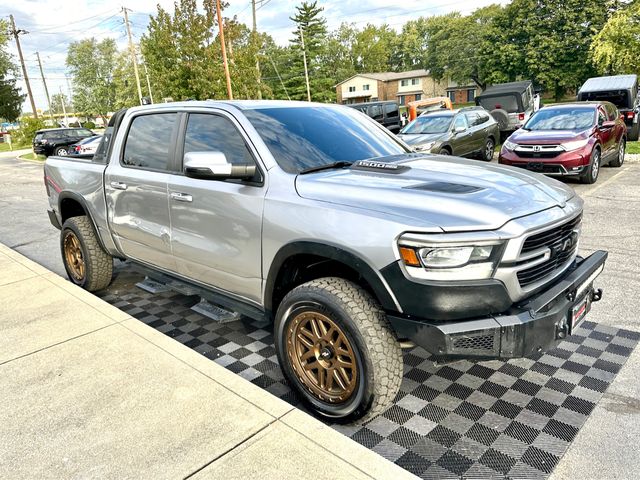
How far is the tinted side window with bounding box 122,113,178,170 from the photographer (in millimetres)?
3895

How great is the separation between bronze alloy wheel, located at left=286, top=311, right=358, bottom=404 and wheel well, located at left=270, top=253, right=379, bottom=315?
1.04ft

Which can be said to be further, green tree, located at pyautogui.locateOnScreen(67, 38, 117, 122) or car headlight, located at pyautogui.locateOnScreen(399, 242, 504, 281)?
green tree, located at pyautogui.locateOnScreen(67, 38, 117, 122)

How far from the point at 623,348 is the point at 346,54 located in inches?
4049

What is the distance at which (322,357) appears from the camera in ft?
9.18

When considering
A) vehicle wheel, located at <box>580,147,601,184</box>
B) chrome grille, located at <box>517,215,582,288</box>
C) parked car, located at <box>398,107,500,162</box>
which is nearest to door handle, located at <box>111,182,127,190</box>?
chrome grille, located at <box>517,215,582,288</box>

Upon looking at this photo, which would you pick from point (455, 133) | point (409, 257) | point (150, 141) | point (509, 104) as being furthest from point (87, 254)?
point (509, 104)

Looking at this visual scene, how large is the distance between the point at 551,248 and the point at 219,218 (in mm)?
2042

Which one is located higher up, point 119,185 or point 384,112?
point 119,185

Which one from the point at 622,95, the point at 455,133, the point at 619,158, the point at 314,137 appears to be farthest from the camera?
the point at 622,95

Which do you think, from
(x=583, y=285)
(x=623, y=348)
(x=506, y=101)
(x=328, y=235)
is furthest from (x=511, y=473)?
(x=506, y=101)

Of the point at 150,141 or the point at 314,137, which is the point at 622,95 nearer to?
the point at 314,137

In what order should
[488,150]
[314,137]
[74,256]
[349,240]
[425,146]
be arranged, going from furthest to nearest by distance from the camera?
1. [488,150]
2. [425,146]
3. [74,256]
4. [314,137]
5. [349,240]

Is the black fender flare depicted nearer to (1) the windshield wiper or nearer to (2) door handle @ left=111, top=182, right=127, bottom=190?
(1) the windshield wiper

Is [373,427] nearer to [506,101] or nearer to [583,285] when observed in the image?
[583,285]
